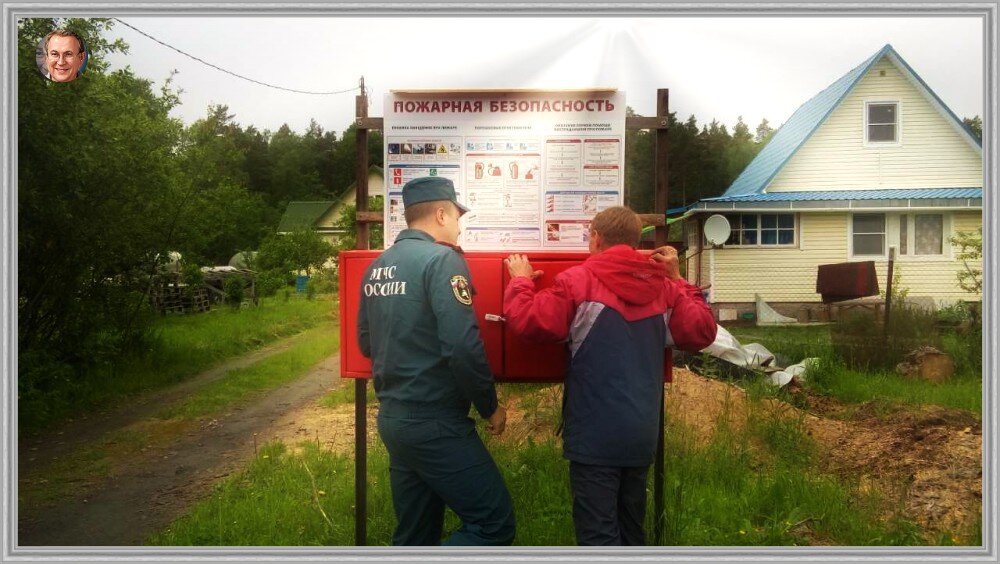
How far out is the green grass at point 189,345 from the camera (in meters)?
4.21

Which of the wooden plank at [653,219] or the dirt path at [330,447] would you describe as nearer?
the wooden plank at [653,219]

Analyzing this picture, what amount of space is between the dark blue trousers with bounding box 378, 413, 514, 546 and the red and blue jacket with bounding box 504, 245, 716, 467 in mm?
406

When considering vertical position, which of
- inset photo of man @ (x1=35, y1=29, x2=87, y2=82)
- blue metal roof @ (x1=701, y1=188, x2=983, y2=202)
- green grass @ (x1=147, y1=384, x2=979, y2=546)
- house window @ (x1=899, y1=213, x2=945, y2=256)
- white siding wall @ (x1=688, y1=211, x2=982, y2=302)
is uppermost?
inset photo of man @ (x1=35, y1=29, x2=87, y2=82)

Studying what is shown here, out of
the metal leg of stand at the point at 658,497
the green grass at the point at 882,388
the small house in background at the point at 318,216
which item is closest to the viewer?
the metal leg of stand at the point at 658,497

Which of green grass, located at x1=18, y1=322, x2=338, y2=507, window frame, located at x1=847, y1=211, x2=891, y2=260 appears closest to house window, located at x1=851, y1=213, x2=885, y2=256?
window frame, located at x1=847, y1=211, x2=891, y2=260

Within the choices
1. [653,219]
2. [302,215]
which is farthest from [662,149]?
[302,215]

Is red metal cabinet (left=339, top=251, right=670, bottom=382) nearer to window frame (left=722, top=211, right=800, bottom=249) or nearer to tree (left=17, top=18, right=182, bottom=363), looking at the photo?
window frame (left=722, top=211, right=800, bottom=249)

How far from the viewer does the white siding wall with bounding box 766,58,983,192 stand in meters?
3.48

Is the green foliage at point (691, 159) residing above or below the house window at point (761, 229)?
above

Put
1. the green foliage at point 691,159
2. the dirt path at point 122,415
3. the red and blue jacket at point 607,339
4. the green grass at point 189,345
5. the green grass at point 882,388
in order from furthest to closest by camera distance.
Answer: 1. the green grass at point 882,388
2. the green grass at point 189,345
3. the dirt path at point 122,415
4. the green foliage at point 691,159
5. the red and blue jacket at point 607,339

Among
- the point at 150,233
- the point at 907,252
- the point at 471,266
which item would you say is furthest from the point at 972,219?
the point at 150,233

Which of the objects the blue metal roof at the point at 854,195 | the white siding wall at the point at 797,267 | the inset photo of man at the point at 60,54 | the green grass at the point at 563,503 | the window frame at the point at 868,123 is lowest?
the green grass at the point at 563,503

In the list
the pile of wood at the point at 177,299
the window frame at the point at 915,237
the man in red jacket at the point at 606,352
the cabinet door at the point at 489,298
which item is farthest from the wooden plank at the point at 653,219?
the pile of wood at the point at 177,299

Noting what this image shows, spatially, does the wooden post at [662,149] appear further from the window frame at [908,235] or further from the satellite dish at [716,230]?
the window frame at [908,235]
